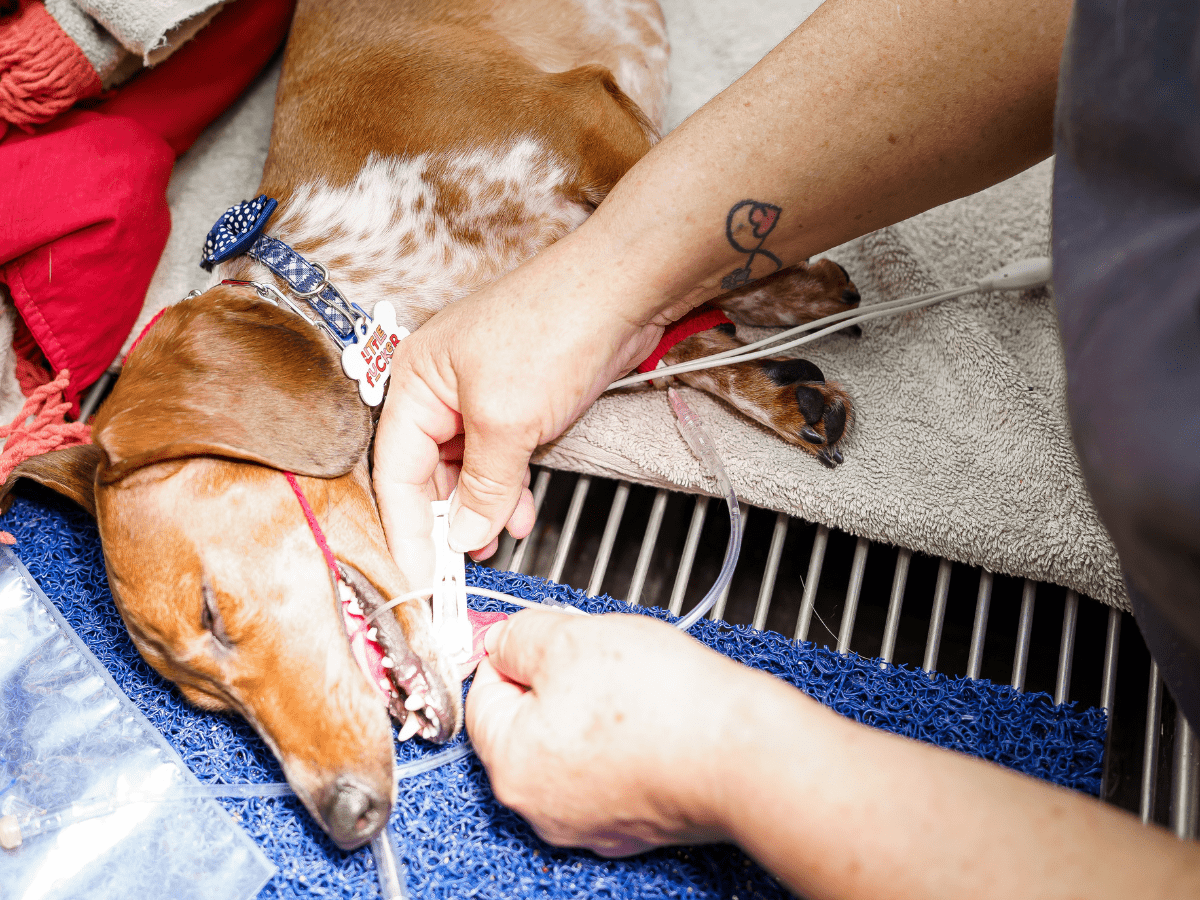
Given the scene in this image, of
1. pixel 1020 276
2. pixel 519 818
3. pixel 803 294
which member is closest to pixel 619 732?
pixel 519 818

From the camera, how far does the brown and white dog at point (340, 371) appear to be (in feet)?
5.07

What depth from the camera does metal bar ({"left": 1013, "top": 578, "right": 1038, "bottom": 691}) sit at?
1.71m

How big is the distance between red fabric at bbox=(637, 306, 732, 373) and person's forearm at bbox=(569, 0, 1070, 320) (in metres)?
0.30

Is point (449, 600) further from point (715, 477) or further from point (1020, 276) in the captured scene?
point (1020, 276)

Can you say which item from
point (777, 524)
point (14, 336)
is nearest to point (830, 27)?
point (777, 524)

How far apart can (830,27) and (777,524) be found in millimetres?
1094

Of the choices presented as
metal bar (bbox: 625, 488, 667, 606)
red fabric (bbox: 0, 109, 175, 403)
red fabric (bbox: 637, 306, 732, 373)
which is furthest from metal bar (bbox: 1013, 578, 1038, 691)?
red fabric (bbox: 0, 109, 175, 403)

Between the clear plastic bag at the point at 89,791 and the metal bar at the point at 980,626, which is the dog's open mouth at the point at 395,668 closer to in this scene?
the clear plastic bag at the point at 89,791

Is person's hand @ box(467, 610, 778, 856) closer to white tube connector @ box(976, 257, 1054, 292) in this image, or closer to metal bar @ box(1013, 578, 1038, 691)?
metal bar @ box(1013, 578, 1038, 691)

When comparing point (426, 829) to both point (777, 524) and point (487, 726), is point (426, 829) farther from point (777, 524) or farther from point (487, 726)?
point (777, 524)

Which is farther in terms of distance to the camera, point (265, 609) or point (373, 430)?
point (373, 430)

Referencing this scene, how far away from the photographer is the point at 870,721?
1.63 meters

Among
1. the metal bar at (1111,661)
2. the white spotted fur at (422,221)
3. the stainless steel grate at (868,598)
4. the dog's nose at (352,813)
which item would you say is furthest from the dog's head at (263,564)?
the metal bar at (1111,661)

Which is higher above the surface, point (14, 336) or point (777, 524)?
point (777, 524)
